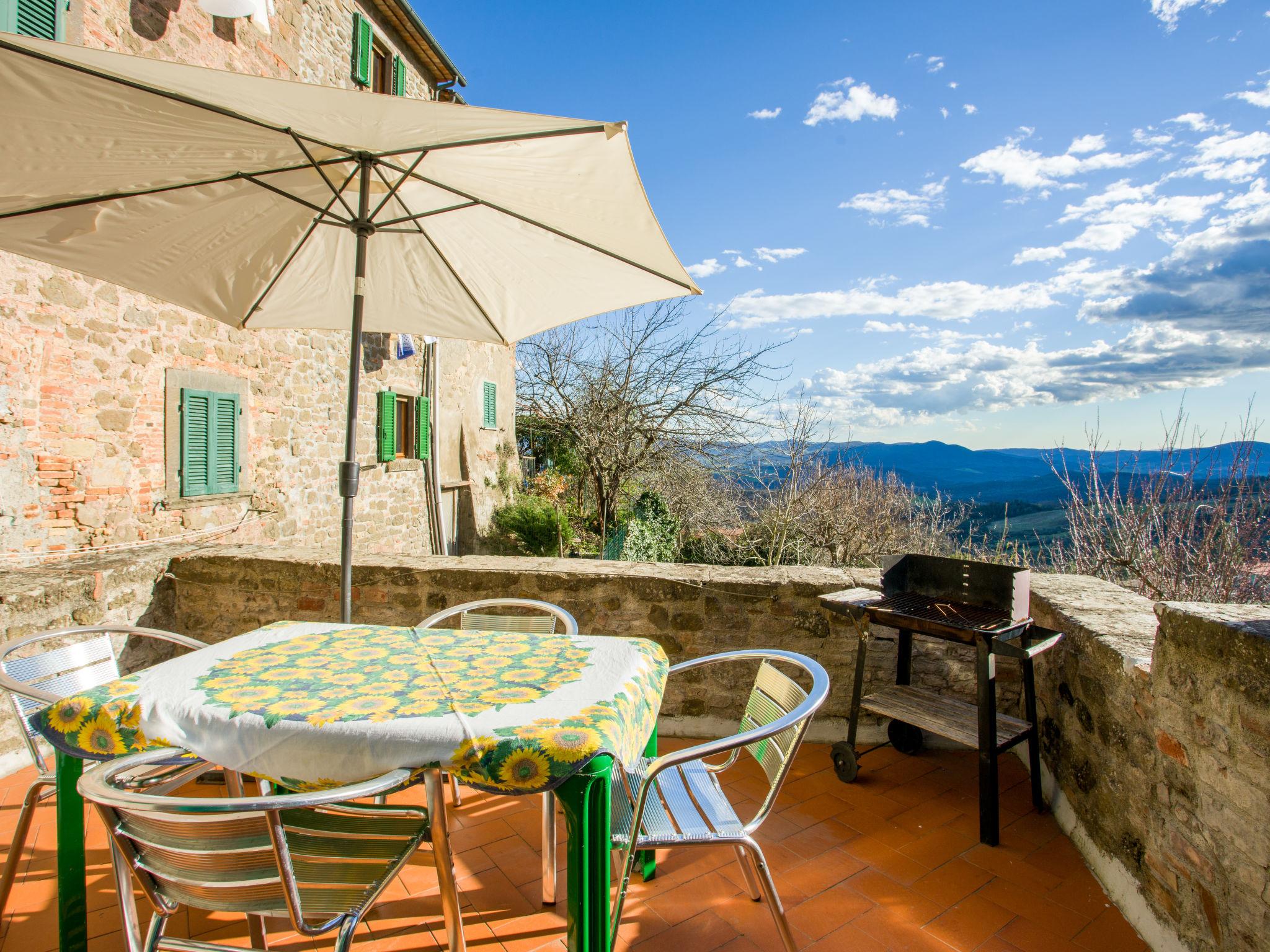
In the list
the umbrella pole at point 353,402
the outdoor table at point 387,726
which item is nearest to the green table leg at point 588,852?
the outdoor table at point 387,726

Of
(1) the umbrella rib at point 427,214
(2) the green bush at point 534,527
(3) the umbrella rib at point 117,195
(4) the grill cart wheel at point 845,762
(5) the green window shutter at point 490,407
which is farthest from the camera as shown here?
(5) the green window shutter at point 490,407

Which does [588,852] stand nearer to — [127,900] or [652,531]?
[127,900]

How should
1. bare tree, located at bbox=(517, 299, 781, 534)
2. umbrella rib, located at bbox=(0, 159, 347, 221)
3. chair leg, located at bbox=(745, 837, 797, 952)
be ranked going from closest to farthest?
1. chair leg, located at bbox=(745, 837, 797, 952)
2. umbrella rib, located at bbox=(0, 159, 347, 221)
3. bare tree, located at bbox=(517, 299, 781, 534)

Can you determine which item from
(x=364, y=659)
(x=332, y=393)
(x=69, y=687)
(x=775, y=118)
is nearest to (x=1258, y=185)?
(x=775, y=118)

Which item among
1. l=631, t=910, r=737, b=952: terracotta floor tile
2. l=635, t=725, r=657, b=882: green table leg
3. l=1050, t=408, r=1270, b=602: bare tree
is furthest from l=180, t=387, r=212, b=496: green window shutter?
l=1050, t=408, r=1270, b=602: bare tree

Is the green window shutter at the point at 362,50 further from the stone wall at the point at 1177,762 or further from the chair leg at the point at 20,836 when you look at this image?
the stone wall at the point at 1177,762

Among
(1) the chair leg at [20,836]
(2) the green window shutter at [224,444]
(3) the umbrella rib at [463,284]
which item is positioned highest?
(3) the umbrella rib at [463,284]

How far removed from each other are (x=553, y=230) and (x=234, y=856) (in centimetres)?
198

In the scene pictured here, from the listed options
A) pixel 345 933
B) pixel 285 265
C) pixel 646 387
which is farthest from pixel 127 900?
pixel 646 387

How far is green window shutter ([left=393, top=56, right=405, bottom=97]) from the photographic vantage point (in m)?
8.56

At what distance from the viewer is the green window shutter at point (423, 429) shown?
922 cm

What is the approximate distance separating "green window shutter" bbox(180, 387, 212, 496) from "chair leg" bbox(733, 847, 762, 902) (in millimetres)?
5194

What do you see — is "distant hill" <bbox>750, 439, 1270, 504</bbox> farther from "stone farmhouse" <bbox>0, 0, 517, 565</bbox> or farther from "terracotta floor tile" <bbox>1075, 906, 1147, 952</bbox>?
"terracotta floor tile" <bbox>1075, 906, 1147, 952</bbox>

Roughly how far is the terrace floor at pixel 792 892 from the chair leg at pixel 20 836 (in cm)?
12
